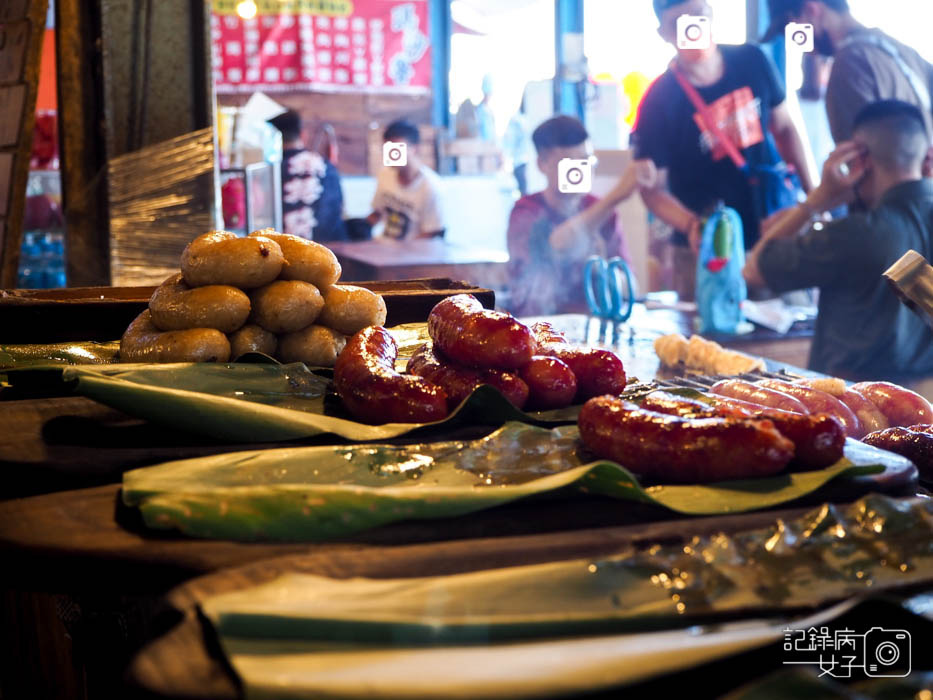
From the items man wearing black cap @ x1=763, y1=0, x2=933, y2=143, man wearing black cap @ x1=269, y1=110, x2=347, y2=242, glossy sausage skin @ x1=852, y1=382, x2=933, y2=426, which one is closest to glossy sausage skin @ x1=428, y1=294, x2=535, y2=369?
glossy sausage skin @ x1=852, y1=382, x2=933, y2=426

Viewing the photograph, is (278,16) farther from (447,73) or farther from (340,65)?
(447,73)

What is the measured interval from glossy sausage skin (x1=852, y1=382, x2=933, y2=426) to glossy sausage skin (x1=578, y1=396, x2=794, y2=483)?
3.47ft

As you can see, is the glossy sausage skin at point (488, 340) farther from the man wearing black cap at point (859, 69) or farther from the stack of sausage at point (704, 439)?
the man wearing black cap at point (859, 69)

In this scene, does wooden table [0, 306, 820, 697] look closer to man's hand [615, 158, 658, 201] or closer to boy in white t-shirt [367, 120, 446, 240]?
man's hand [615, 158, 658, 201]

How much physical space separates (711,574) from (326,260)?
4.62ft

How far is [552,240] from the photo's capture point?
23.5 feet

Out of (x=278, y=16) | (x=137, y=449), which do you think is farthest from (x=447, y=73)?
(x=137, y=449)

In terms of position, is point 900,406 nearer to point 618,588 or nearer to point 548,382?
point 548,382

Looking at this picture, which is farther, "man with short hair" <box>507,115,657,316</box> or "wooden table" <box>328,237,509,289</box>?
"wooden table" <box>328,237,509,289</box>

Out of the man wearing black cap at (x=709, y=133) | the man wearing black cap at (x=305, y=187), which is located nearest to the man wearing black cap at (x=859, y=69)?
the man wearing black cap at (x=709, y=133)

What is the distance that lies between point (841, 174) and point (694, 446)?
4424 millimetres

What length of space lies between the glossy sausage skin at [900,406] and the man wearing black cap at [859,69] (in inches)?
189

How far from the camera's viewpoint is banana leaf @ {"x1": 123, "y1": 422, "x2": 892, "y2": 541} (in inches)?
47.2

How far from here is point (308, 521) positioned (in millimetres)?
1198
